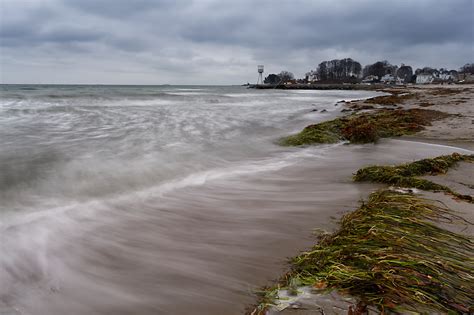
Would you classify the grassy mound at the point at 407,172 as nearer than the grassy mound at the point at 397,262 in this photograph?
No

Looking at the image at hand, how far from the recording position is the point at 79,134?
346 inches

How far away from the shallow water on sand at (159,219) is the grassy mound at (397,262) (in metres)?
0.36

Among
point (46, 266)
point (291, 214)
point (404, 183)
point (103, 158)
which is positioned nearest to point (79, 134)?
point (103, 158)

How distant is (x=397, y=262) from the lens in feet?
6.14

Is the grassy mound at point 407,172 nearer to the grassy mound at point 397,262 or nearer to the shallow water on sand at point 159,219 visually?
the shallow water on sand at point 159,219

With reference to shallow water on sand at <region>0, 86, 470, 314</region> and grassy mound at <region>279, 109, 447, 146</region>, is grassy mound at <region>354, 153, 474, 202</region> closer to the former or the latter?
shallow water on sand at <region>0, 86, 470, 314</region>

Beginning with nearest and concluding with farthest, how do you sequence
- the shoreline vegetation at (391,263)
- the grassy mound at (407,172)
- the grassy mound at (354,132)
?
the shoreline vegetation at (391,263), the grassy mound at (407,172), the grassy mound at (354,132)

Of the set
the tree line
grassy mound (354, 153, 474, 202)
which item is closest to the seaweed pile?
grassy mound (354, 153, 474, 202)

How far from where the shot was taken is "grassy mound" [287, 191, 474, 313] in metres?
1.63

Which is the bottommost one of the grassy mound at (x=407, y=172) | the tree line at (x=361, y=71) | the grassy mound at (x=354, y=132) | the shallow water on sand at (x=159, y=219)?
the shallow water on sand at (x=159, y=219)

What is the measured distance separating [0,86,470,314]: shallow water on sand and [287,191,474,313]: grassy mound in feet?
1.18

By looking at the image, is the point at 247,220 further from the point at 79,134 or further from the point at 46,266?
the point at 79,134

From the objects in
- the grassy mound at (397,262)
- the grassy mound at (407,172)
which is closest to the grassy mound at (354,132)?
the grassy mound at (407,172)

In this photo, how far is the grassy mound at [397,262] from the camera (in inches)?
64.3
